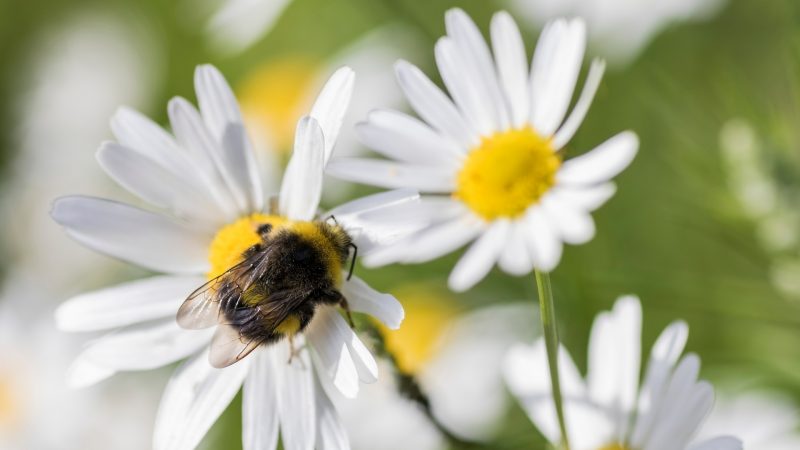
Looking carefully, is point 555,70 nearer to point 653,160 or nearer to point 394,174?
point 394,174

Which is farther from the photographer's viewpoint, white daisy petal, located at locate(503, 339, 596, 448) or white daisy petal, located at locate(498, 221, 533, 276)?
white daisy petal, located at locate(503, 339, 596, 448)

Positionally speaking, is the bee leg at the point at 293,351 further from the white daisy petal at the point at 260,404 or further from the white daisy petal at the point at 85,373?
the white daisy petal at the point at 85,373

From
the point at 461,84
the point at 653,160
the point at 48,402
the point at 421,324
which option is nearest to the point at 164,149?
the point at 461,84

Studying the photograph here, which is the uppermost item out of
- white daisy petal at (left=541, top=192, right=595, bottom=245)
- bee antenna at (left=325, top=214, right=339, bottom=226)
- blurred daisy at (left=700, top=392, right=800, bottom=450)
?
bee antenna at (left=325, top=214, right=339, bottom=226)

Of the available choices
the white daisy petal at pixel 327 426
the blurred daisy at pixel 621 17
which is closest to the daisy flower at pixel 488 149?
the white daisy petal at pixel 327 426

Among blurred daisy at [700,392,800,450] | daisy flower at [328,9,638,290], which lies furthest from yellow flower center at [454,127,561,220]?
blurred daisy at [700,392,800,450]

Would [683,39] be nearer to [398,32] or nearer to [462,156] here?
[398,32]

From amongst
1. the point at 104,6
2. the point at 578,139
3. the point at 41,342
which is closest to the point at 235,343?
the point at 578,139

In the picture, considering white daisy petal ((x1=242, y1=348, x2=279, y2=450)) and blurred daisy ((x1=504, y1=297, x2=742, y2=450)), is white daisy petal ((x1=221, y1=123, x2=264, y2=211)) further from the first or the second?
blurred daisy ((x1=504, y1=297, x2=742, y2=450))
